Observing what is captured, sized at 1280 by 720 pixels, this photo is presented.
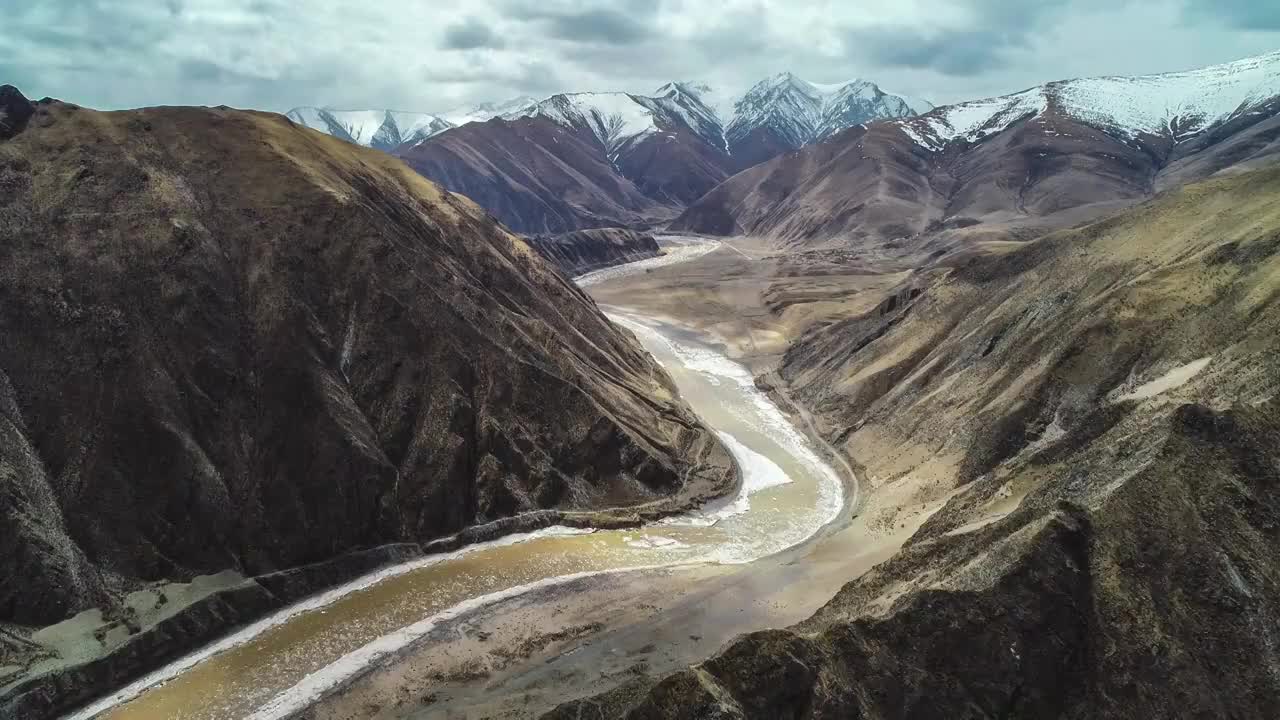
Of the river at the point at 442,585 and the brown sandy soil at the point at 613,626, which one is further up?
the river at the point at 442,585

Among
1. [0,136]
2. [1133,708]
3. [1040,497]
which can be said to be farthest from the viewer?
[0,136]

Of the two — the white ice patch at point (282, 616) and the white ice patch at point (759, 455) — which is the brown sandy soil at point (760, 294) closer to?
the white ice patch at point (759, 455)

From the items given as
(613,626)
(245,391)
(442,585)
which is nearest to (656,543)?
(613,626)

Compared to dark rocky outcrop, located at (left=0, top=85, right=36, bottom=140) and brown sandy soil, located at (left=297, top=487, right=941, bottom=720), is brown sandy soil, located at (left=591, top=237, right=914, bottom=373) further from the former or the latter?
dark rocky outcrop, located at (left=0, top=85, right=36, bottom=140)

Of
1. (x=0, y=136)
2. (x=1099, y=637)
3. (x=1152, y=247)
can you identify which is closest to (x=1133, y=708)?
(x=1099, y=637)

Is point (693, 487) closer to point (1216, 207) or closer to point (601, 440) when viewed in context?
point (601, 440)

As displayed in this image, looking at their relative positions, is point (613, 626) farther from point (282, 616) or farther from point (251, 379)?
point (251, 379)

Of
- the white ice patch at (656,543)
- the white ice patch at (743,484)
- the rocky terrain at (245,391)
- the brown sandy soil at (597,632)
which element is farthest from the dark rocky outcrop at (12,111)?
the white ice patch at (743,484)
